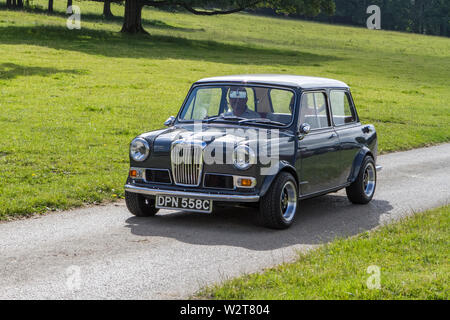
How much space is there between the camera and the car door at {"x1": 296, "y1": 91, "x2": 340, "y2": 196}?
884cm

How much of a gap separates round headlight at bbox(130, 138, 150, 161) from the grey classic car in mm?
12

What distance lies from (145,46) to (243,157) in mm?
34331

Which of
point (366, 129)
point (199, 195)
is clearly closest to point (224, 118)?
point (199, 195)

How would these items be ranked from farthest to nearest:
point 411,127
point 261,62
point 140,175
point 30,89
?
point 261,62 < point 30,89 < point 411,127 < point 140,175

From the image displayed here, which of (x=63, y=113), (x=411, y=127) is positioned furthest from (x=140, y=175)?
(x=411, y=127)

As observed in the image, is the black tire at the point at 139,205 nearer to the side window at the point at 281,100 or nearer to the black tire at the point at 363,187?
the side window at the point at 281,100

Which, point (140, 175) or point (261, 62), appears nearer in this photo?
point (140, 175)

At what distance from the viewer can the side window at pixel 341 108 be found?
994cm

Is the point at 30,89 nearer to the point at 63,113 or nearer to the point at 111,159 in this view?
the point at 63,113

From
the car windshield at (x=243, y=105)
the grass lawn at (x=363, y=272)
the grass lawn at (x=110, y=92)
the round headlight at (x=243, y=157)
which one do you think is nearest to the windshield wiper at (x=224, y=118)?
the car windshield at (x=243, y=105)

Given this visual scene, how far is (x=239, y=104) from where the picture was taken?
30.3 feet

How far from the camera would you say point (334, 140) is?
31.4ft
